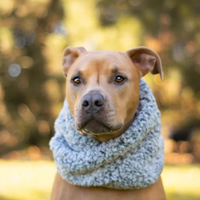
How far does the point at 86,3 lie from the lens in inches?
283

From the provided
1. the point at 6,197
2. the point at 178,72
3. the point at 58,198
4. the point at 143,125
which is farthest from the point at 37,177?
the point at 178,72

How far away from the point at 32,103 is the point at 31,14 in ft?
7.88

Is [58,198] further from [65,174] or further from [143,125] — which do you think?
[143,125]

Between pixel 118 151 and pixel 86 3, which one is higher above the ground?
pixel 86 3

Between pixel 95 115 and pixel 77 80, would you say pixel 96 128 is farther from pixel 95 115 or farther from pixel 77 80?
pixel 77 80

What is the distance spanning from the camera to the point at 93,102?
2.41m

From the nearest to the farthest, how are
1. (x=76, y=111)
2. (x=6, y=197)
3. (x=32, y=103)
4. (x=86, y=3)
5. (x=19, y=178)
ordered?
(x=76, y=111) → (x=6, y=197) → (x=19, y=178) → (x=86, y=3) → (x=32, y=103)

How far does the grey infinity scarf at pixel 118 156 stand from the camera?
8.75 feet

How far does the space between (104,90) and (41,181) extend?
3.45 meters

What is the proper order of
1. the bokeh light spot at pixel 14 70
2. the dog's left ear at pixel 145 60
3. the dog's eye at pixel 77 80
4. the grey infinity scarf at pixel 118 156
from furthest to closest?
the bokeh light spot at pixel 14 70 → the dog's left ear at pixel 145 60 → the dog's eye at pixel 77 80 → the grey infinity scarf at pixel 118 156

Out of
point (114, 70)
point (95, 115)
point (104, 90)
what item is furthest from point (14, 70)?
point (95, 115)

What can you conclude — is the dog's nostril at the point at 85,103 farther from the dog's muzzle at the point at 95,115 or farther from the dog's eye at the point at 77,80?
the dog's eye at the point at 77,80

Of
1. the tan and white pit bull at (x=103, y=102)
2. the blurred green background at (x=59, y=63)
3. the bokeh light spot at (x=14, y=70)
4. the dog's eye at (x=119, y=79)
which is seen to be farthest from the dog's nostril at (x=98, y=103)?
the bokeh light spot at (x=14, y=70)

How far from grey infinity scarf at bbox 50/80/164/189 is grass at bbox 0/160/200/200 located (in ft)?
6.72
